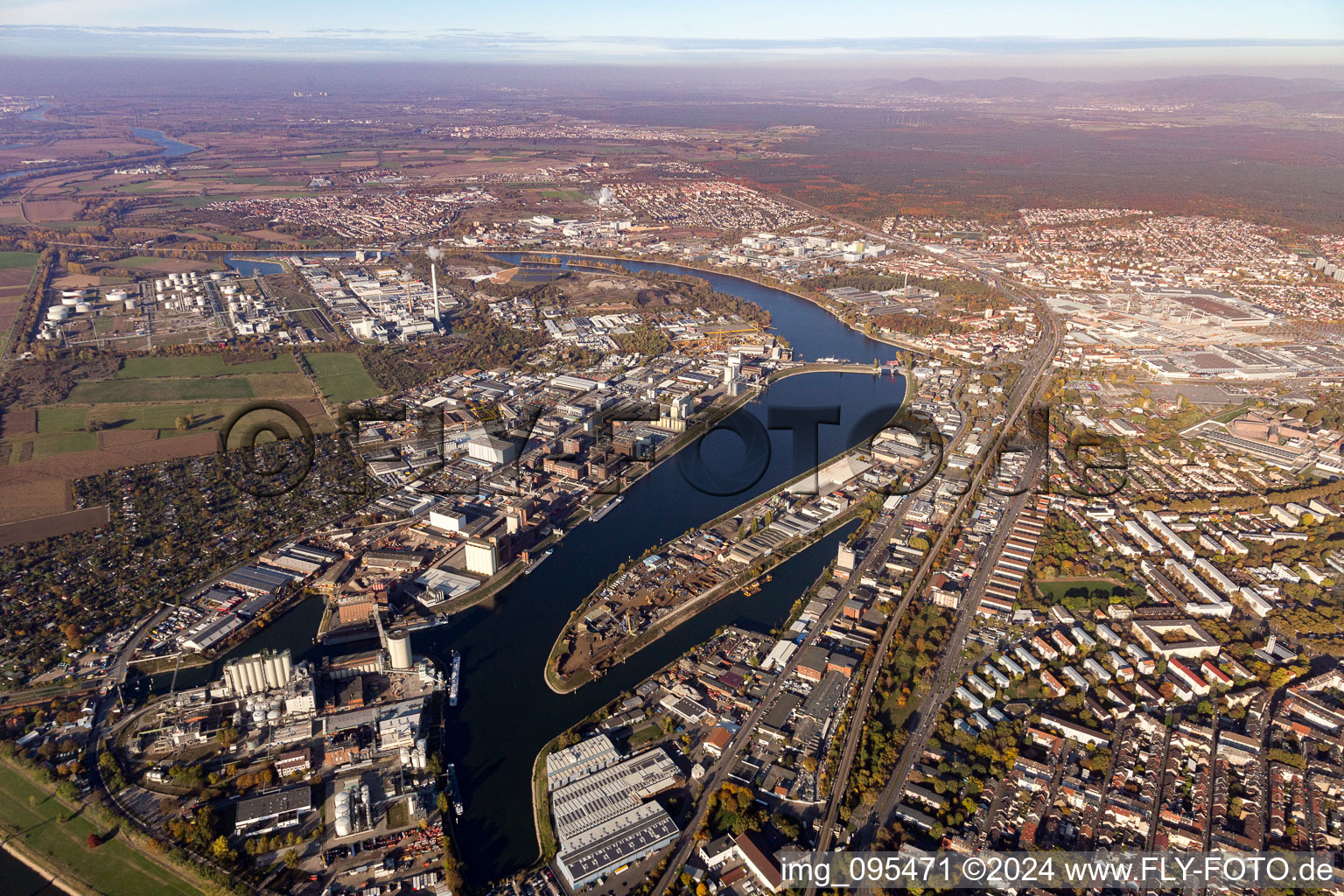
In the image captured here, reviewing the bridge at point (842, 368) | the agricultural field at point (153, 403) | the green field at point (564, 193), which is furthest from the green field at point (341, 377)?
the green field at point (564, 193)

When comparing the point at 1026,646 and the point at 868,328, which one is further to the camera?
the point at 868,328

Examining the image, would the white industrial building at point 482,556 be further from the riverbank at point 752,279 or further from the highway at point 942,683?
the riverbank at point 752,279

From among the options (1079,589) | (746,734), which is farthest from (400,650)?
(1079,589)

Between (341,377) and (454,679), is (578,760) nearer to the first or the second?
(454,679)

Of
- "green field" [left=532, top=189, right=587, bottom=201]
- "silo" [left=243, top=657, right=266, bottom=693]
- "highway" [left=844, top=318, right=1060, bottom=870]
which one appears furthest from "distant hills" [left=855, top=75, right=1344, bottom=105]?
"silo" [left=243, top=657, right=266, bottom=693]

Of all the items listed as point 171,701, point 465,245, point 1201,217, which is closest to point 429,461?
point 171,701

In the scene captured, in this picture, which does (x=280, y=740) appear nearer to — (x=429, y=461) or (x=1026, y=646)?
(x=429, y=461)

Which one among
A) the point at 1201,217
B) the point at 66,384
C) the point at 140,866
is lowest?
the point at 140,866
